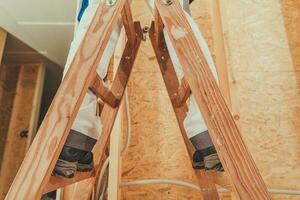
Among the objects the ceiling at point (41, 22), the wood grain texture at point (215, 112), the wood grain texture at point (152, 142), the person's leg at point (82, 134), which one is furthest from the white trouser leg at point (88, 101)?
the ceiling at point (41, 22)

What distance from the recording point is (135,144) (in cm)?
143

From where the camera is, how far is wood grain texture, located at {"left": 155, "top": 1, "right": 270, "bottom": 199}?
0.48m

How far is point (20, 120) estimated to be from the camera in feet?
9.02

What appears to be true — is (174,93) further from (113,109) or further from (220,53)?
(220,53)

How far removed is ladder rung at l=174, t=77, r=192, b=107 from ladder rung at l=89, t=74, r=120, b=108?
20 cm

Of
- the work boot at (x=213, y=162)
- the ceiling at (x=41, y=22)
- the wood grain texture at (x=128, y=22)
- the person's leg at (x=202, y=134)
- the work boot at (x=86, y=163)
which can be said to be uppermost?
the ceiling at (x=41, y=22)

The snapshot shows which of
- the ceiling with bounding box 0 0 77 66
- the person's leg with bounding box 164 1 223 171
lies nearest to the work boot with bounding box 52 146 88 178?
the person's leg with bounding box 164 1 223 171

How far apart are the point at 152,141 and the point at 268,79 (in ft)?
2.57

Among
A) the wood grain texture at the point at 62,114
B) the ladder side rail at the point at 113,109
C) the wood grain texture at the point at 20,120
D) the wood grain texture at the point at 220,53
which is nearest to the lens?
the wood grain texture at the point at 62,114

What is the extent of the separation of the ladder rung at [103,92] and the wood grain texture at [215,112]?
0.23 m

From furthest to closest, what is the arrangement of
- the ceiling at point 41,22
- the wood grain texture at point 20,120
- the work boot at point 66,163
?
the wood grain texture at point 20,120 → the ceiling at point 41,22 → the work boot at point 66,163

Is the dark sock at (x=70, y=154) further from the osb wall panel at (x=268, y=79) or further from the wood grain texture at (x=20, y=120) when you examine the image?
the wood grain texture at (x=20, y=120)

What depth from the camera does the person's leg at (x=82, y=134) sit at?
0.58 m

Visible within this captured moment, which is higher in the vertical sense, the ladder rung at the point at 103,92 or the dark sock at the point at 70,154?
the ladder rung at the point at 103,92
